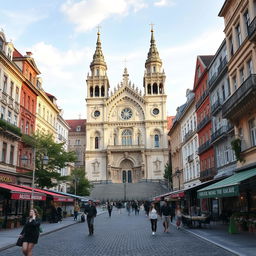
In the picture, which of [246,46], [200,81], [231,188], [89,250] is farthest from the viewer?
[200,81]

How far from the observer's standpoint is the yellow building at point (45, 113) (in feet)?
132

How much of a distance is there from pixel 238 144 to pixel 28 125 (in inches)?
975

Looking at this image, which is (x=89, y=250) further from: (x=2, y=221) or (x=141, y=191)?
(x=141, y=191)

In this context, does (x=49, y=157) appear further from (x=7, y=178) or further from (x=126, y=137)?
(x=126, y=137)

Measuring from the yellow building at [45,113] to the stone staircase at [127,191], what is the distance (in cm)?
2252

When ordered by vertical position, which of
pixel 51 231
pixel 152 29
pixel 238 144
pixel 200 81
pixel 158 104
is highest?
pixel 152 29

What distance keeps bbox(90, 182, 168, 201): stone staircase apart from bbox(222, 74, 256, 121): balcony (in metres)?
45.0

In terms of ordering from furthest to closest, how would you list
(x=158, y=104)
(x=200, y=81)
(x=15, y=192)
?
(x=158, y=104)
(x=200, y=81)
(x=15, y=192)

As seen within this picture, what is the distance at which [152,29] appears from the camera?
89.1 m

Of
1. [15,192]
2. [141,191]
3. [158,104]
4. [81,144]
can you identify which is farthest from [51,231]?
[81,144]

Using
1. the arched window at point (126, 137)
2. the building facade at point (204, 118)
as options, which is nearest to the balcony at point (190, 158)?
the building facade at point (204, 118)

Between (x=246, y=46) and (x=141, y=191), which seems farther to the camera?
(x=141, y=191)

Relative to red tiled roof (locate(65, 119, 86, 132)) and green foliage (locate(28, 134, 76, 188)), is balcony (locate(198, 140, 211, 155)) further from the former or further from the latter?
red tiled roof (locate(65, 119, 86, 132))

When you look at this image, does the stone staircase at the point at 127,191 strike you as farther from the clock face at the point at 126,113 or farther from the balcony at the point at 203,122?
the balcony at the point at 203,122
